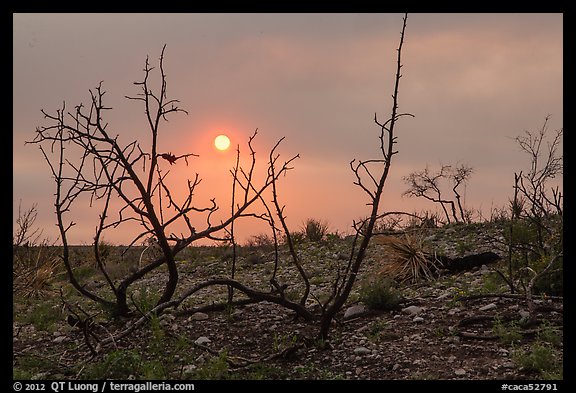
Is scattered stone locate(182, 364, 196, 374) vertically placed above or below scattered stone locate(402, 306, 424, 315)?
below

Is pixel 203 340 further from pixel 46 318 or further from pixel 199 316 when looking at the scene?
pixel 46 318

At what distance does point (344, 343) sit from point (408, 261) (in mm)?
3545

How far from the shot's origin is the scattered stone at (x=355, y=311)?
8375mm

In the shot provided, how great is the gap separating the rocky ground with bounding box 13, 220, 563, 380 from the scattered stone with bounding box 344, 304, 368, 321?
13 mm

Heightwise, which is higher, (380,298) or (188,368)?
(380,298)

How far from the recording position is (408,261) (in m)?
10.6

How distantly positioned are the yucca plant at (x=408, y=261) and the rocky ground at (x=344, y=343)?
0.43 metres

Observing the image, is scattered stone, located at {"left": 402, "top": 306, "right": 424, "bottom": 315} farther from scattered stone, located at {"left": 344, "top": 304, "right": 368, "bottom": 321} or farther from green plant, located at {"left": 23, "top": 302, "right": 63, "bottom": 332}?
green plant, located at {"left": 23, "top": 302, "right": 63, "bottom": 332}

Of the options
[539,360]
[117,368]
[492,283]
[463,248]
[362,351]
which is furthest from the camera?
[463,248]

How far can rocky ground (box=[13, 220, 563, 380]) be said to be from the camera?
6465 mm

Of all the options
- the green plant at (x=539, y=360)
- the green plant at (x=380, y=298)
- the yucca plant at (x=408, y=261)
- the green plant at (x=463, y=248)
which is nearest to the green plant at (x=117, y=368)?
the green plant at (x=380, y=298)

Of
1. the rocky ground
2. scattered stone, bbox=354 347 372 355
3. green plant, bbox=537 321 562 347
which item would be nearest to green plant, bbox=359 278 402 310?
the rocky ground

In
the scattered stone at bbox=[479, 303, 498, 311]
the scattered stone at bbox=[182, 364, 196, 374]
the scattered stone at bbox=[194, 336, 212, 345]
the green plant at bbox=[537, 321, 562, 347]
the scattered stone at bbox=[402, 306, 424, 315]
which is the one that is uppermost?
the scattered stone at bbox=[479, 303, 498, 311]

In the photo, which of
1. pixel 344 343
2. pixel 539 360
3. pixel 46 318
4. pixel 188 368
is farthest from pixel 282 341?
pixel 46 318
